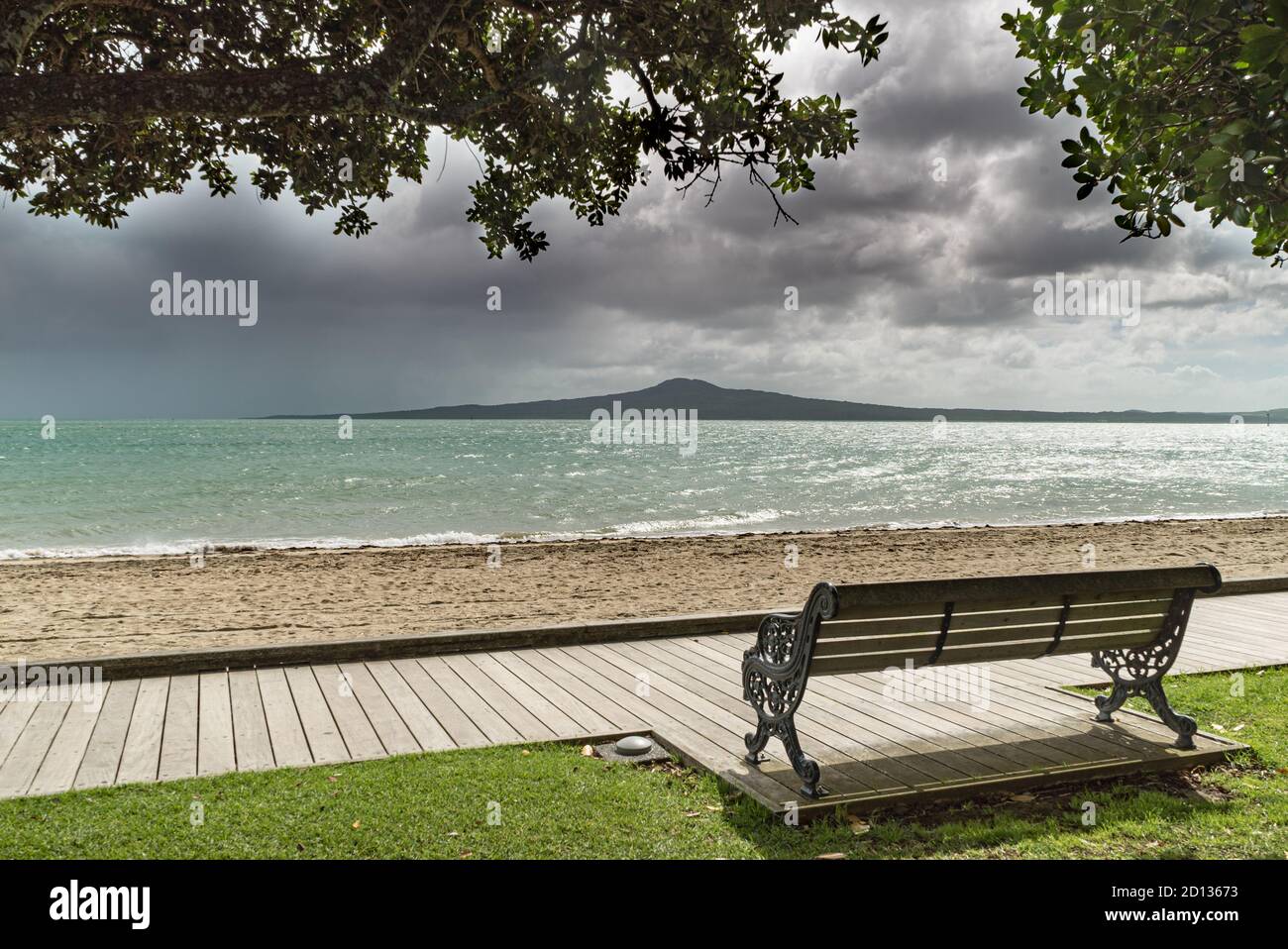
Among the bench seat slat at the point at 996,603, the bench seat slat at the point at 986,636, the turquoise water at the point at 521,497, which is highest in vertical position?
the bench seat slat at the point at 996,603

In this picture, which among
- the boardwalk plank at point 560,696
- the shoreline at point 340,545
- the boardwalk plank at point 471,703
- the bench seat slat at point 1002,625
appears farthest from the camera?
the shoreline at point 340,545

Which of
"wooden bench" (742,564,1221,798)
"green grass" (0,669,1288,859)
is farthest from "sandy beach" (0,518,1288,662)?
"wooden bench" (742,564,1221,798)

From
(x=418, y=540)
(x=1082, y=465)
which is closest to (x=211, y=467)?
(x=418, y=540)

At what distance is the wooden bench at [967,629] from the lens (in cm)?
397

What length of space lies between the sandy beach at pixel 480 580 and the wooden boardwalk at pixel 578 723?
1528mm

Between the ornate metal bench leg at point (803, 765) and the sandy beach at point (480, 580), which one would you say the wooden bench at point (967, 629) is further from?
the sandy beach at point (480, 580)

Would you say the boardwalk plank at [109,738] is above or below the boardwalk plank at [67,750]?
below

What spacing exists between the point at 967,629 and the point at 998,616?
20 centimetres

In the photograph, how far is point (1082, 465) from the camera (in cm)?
6712

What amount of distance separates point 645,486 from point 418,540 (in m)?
19.7

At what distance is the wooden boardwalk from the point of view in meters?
4.33

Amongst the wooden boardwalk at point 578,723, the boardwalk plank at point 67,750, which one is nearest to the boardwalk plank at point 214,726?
the wooden boardwalk at point 578,723

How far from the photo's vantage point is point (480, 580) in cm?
1319
